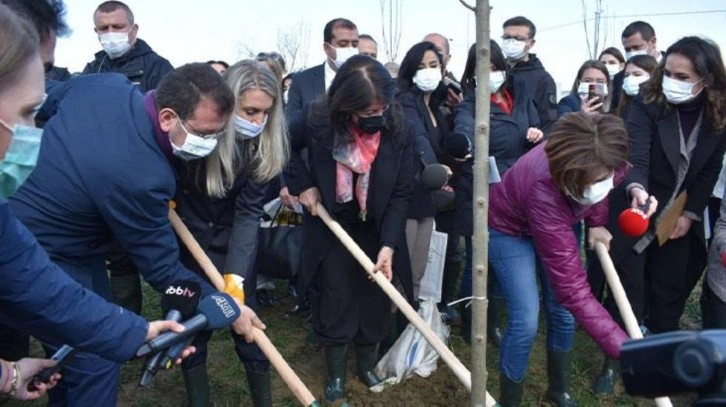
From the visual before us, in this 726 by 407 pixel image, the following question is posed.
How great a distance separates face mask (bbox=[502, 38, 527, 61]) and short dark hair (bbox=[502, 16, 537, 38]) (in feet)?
0.41

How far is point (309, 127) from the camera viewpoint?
3520 mm

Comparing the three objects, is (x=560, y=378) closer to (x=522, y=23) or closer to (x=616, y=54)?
(x=522, y=23)

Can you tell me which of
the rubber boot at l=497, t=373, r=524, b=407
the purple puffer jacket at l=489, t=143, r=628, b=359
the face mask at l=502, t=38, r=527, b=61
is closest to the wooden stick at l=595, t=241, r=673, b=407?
the purple puffer jacket at l=489, t=143, r=628, b=359

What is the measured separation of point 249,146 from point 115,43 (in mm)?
2052

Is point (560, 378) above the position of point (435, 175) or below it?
below

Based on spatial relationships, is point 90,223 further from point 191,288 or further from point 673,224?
point 673,224

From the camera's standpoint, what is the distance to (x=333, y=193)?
11.4ft

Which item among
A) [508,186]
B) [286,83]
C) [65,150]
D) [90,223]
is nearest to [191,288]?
[90,223]

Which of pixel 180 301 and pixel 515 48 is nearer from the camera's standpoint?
pixel 180 301

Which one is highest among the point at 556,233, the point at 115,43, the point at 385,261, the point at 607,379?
the point at 115,43

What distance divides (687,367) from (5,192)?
160 centimetres

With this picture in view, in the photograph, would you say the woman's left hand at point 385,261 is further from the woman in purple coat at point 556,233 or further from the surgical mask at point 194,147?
the surgical mask at point 194,147

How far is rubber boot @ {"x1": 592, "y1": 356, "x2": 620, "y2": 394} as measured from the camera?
3.76 metres

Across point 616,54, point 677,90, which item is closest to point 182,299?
→ point 677,90
